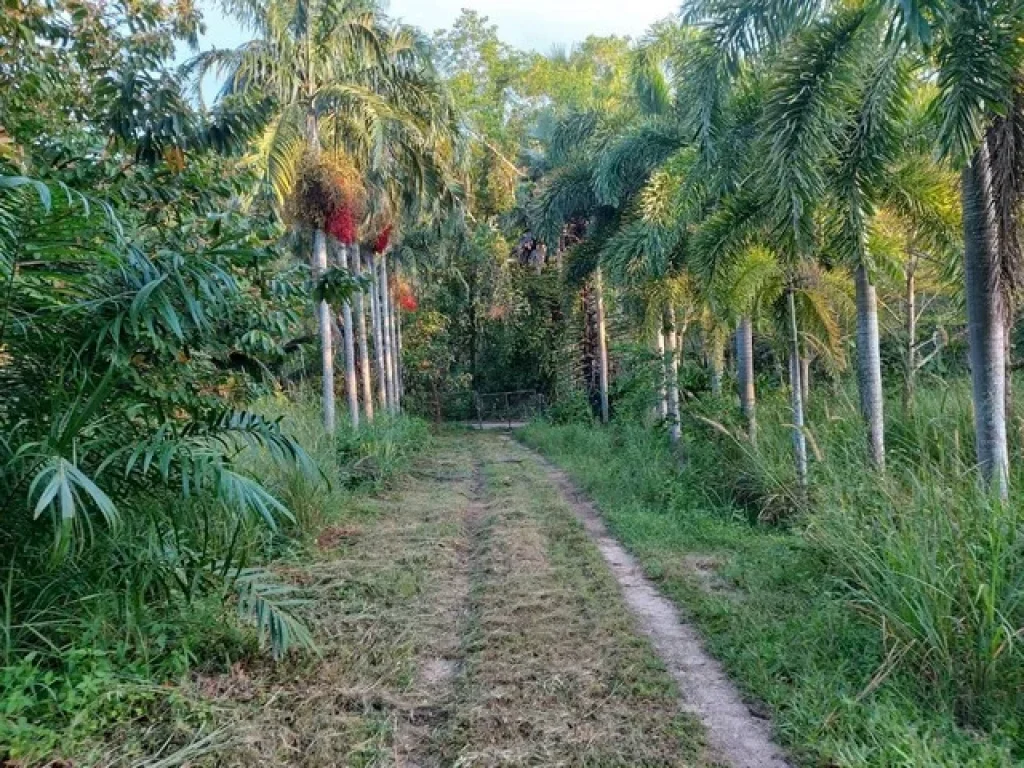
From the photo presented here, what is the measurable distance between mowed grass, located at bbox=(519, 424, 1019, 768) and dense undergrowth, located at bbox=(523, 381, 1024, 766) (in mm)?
11

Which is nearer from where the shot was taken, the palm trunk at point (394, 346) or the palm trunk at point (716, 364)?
the palm trunk at point (716, 364)

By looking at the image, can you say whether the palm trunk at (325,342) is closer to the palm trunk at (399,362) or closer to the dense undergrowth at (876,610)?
the dense undergrowth at (876,610)

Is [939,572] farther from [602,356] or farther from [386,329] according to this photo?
[386,329]

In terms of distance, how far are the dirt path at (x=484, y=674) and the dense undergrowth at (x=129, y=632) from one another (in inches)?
10.3

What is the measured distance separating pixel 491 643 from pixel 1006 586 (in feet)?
9.79

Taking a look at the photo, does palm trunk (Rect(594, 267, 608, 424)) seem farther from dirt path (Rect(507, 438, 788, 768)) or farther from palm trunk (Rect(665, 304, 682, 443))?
dirt path (Rect(507, 438, 788, 768))

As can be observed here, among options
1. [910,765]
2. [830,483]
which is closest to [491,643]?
[910,765]

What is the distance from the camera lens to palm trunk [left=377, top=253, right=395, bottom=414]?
2086 cm

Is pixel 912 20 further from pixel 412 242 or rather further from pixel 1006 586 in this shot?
pixel 412 242

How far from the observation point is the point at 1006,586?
141 inches

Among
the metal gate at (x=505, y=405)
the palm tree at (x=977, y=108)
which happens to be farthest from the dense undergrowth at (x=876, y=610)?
the metal gate at (x=505, y=405)

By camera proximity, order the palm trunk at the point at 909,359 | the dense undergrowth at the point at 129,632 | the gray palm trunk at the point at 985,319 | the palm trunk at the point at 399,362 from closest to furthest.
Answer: the dense undergrowth at the point at 129,632 < the gray palm trunk at the point at 985,319 < the palm trunk at the point at 909,359 < the palm trunk at the point at 399,362

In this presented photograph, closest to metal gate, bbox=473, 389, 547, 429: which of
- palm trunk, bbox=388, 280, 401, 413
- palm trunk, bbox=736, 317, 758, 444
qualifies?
palm trunk, bbox=388, 280, 401, 413

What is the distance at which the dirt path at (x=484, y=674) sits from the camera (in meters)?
3.26
